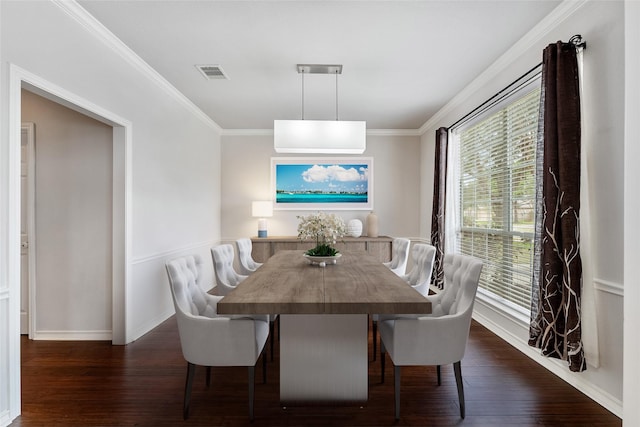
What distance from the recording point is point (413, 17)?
2.46 m

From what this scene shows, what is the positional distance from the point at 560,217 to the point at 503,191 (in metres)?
1.20

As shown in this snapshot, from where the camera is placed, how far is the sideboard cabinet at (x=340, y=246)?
5156mm

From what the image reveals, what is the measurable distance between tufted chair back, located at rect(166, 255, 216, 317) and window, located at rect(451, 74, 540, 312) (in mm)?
2802

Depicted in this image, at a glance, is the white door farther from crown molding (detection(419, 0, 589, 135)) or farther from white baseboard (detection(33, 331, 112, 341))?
crown molding (detection(419, 0, 589, 135))

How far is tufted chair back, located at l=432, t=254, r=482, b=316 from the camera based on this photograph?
→ 204 cm

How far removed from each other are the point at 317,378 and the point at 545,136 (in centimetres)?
232

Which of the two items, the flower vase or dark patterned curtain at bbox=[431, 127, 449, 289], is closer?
dark patterned curtain at bbox=[431, 127, 449, 289]

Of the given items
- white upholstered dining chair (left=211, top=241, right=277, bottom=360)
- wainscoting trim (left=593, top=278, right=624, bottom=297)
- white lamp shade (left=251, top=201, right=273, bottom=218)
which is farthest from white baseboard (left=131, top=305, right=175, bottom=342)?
wainscoting trim (left=593, top=278, right=624, bottom=297)

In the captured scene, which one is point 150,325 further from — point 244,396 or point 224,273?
point 244,396

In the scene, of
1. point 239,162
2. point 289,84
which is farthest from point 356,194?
point 289,84

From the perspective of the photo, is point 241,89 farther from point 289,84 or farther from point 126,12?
point 126,12

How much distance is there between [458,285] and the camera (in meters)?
2.26

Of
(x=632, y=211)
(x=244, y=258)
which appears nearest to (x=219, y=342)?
(x=244, y=258)

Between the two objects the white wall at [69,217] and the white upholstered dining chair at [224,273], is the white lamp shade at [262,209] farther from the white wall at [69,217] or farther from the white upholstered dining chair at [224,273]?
the white wall at [69,217]
